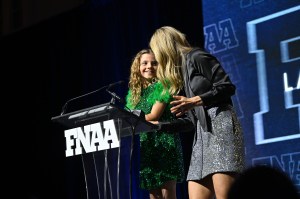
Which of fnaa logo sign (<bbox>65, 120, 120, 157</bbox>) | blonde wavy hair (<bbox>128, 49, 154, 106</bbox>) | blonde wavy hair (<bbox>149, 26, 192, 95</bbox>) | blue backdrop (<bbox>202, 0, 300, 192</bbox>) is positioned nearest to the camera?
fnaa logo sign (<bbox>65, 120, 120, 157</bbox>)

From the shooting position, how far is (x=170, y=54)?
2.74 metres

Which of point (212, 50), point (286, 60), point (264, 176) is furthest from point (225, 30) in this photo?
point (264, 176)

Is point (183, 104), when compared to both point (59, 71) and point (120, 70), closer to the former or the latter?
point (120, 70)

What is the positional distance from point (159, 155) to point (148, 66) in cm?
62

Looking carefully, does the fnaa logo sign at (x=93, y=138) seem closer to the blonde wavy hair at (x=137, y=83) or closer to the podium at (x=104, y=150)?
the podium at (x=104, y=150)

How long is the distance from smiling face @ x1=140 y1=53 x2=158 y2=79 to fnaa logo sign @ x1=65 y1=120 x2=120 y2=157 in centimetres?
92

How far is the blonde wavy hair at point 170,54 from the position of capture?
8.97ft

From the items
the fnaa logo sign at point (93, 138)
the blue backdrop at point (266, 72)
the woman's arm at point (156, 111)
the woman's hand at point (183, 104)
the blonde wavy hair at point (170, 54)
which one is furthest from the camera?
the blue backdrop at point (266, 72)

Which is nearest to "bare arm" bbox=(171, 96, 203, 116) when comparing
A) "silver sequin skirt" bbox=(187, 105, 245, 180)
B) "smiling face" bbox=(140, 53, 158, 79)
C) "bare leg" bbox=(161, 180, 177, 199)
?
"silver sequin skirt" bbox=(187, 105, 245, 180)

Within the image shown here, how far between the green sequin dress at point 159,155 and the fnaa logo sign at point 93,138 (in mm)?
667

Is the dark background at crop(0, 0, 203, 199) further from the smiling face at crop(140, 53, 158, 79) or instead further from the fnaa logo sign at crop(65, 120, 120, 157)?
the fnaa logo sign at crop(65, 120, 120, 157)

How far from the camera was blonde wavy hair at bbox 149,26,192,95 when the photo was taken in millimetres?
2734

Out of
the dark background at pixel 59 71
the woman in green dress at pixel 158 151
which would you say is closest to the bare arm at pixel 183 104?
the woman in green dress at pixel 158 151

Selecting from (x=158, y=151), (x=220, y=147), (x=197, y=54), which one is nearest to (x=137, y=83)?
(x=158, y=151)
